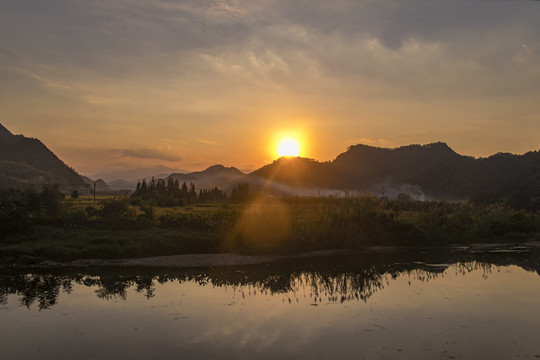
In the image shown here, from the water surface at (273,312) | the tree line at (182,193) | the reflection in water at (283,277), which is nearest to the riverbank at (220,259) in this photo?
the reflection in water at (283,277)

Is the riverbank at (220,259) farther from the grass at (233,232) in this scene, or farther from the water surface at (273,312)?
the water surface at (273,312)

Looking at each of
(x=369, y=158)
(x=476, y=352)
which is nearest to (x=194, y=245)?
Result: (x=476, y=352)

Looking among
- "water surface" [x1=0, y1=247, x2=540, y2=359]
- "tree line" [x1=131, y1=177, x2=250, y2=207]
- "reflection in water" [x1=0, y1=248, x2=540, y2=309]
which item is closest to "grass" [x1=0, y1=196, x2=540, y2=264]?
"reflection in water" [x1=0, y1=248, x2=540, y2=309]

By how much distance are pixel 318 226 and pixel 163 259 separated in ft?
33.9

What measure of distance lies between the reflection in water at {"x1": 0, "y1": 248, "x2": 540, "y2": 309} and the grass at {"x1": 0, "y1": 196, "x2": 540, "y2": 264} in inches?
86.1

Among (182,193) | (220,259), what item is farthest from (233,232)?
(182,193)

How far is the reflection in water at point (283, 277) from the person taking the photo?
16266 millimetres

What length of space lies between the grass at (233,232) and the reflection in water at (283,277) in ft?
7.17

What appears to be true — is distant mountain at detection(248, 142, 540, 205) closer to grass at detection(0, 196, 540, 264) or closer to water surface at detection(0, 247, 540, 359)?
grass at detection(0, 196, 540, 264)

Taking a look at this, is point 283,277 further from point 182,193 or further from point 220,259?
point 182,193

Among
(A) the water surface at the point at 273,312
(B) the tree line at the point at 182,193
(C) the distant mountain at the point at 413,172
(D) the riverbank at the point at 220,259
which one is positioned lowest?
(A) the water surface at the point at 273,312

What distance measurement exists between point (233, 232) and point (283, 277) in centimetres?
725

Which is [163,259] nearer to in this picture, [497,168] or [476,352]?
[476,352]

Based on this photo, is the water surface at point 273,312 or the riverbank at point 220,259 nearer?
the water surface at point 273,312
